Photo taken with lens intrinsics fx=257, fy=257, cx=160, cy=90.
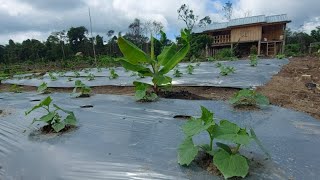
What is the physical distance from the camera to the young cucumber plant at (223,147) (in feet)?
4.60

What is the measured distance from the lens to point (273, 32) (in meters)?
21.6

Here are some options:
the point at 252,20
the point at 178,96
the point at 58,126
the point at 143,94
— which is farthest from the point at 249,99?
the point at 252,20

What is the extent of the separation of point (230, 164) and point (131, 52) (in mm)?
2403

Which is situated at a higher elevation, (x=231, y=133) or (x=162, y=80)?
(x=162, y=80)

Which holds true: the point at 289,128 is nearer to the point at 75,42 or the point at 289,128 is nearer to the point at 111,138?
the point at 111,138

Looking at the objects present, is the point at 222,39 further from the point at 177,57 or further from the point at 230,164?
the point at 230,164

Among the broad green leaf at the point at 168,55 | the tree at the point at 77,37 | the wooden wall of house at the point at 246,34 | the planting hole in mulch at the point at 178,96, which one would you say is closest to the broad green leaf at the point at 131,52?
the broad green leaf at the point at 168,55

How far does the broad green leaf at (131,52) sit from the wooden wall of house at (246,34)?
19359 mm

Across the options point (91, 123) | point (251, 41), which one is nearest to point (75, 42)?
point (251, 41)

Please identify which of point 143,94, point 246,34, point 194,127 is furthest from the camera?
point 246,34

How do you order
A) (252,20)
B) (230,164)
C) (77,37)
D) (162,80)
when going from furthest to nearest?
1. (77,37)
2. (252,20)
3. (162,80)
4. (230,164)

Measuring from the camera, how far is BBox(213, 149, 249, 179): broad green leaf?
1385 mm

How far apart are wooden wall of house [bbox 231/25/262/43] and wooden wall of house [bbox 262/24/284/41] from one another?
109cm

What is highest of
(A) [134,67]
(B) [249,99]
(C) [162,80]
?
(A) [134,67]
